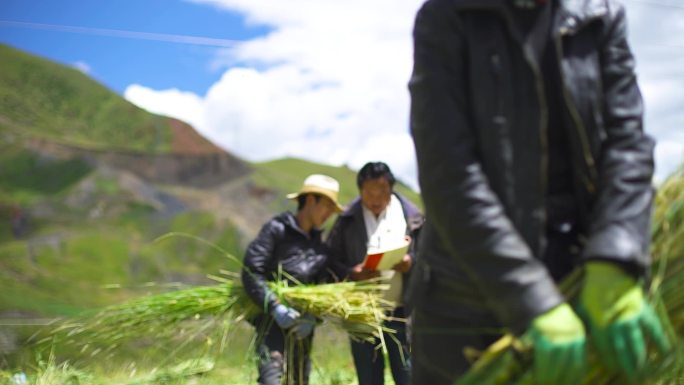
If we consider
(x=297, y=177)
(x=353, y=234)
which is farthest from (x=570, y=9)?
(x=297, y=177)

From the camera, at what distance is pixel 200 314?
15.3 ft

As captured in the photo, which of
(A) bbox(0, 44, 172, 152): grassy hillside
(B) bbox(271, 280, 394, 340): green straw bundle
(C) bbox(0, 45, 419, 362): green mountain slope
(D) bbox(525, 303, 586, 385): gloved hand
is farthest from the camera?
(A) bbox(0, 44, 172, 152): grassy hillside

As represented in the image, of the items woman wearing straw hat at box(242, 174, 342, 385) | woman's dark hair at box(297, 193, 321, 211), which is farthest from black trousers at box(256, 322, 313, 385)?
→ woman's dark hair at box(297, 193, 321, 211)

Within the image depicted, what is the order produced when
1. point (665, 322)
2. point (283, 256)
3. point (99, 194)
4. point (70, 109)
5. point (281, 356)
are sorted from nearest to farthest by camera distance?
point (665, 322), point (281, 356), point (283, 256), point (99, 194), point (70, 109)

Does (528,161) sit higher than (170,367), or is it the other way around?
(528,161)

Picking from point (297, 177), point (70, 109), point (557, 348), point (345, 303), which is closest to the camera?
point (557, 348)

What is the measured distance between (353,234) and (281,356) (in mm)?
816

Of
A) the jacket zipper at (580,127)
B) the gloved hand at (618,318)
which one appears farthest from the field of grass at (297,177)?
the gloved hand at (618,318)

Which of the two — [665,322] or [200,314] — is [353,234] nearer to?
[200,314]

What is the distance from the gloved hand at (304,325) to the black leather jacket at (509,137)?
2.80 metres

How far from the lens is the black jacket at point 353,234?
487 centimetres

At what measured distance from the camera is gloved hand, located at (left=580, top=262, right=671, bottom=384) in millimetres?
1489

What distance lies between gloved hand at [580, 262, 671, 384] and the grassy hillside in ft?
28.2

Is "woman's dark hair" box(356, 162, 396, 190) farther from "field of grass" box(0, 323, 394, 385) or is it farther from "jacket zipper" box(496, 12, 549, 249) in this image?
"jacket zipper" box(496, 12, 549, 249)
